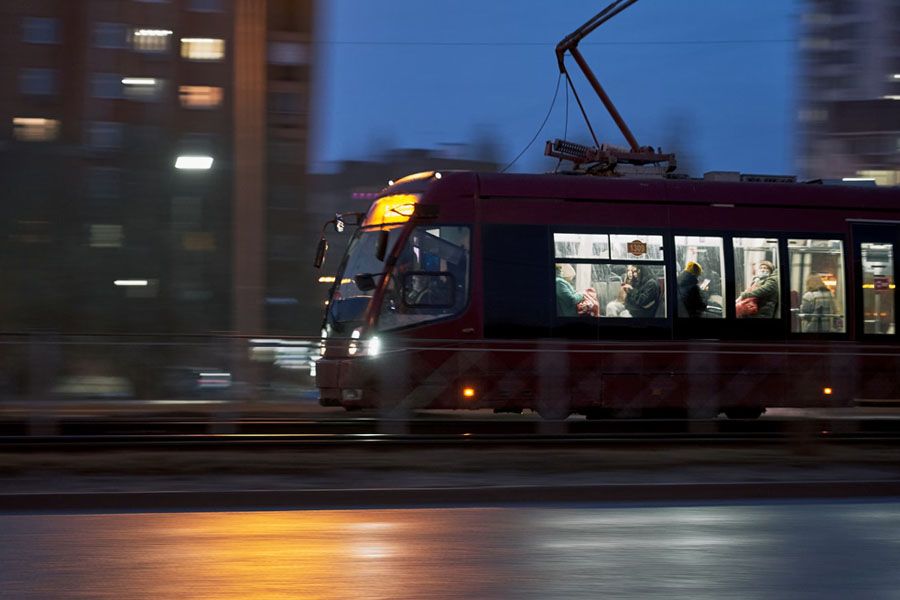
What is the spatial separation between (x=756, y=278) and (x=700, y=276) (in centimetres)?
86

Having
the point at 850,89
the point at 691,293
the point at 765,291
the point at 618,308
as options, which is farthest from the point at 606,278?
the point at 850,89

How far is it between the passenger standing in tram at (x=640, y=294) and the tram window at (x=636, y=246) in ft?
0.60

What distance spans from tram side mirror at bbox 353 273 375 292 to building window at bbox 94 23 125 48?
44.8 metres

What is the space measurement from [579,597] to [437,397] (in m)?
8.12

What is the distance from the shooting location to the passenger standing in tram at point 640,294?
16656mm

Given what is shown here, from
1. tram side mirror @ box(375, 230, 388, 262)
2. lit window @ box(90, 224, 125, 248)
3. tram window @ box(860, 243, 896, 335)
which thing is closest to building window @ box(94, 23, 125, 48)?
lit window @ box(90, 224, 125, 248)

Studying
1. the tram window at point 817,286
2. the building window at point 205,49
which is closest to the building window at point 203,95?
the building window at point 205,49

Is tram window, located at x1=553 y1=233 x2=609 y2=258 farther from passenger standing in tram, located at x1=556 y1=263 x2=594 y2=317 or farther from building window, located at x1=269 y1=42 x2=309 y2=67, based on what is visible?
building window, located at x1=269 y1=42 x2=309 y2=67

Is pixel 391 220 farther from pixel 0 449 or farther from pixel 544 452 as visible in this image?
pixel 0 449

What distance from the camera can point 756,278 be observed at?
17.3m

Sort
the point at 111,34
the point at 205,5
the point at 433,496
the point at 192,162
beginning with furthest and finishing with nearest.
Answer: the point at 205,5 < the point at 111,34 < the point at 192,162 < the point at 433,496

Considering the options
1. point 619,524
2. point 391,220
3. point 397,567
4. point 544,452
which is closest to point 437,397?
point 544,452

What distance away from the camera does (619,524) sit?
9102 millimetres

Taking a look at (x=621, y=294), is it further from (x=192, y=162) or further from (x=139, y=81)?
(x=139, y=81)
